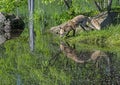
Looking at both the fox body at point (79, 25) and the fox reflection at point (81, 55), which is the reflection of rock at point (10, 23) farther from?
the fox reflection at point (81, 55)

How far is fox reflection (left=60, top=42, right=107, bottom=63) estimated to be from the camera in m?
17.5

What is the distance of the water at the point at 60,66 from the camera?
41.4 feet

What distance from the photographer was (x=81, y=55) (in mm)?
18797

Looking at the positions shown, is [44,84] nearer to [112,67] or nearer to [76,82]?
[76,82]

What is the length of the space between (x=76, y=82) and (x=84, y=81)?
25 cm

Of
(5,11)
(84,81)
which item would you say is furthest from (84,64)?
(5,11)

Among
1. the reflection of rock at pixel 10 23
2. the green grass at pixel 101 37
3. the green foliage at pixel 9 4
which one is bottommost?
the reflection of rock at pixel 10 23

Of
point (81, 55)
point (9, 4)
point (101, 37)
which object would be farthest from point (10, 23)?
point (81, 55)

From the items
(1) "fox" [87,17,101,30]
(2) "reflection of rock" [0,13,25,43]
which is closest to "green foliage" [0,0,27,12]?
(2) "reflection of rock" [0,13,25,43]

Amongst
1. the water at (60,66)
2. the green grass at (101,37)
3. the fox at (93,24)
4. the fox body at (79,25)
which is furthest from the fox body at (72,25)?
the water at (60,66)

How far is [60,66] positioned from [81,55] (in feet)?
10.6

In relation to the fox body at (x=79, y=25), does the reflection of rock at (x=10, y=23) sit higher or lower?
lower

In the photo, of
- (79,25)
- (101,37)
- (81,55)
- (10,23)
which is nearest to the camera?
(81,55)

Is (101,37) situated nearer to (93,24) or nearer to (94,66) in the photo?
(93,24)
